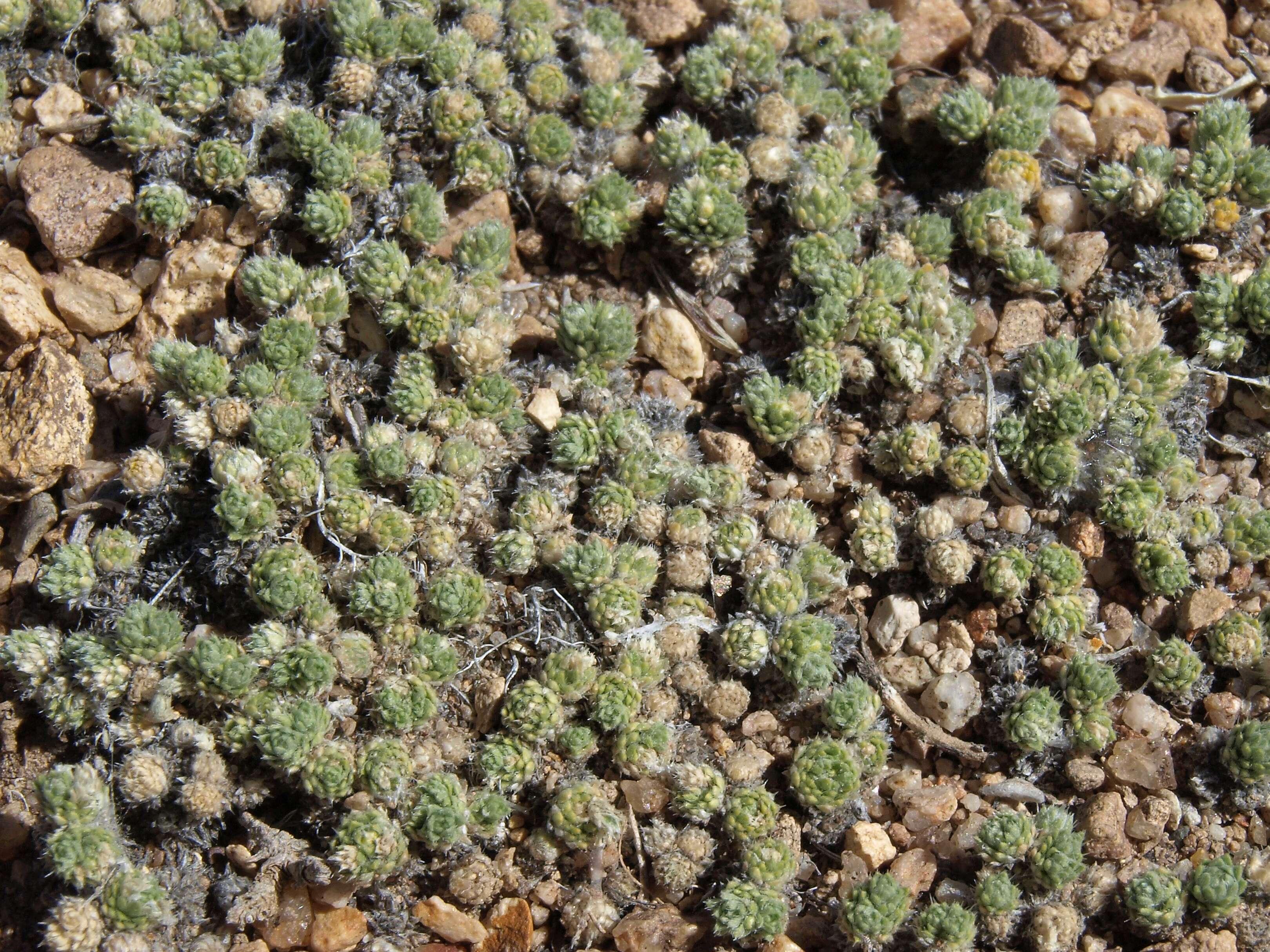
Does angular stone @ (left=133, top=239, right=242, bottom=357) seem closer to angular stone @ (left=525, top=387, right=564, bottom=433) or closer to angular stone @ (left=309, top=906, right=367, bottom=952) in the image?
angular stone @ (left=525, top=387, right=564, bottom=433)

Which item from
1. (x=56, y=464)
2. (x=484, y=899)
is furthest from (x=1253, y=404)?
(x=56, y=464)

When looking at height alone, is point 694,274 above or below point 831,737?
above

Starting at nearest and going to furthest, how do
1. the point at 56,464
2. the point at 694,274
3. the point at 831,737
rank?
the point at 831,737, the point at 56,464, the point at 694,274

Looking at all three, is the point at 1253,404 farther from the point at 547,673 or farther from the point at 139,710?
the point at 139,710

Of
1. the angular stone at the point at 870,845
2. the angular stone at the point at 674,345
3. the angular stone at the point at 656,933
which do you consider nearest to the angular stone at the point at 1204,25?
the angular stone at the point at 674,345

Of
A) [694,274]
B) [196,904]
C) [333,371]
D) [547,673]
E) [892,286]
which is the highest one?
[892,286]

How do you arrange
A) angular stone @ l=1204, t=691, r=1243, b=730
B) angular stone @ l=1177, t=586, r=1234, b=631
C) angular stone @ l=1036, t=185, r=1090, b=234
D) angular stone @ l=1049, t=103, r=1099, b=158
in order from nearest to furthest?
1. angular stone @ l=1204, t=691, r=1243, b=730
2. angular stone @ l=1177, t=586, r=1234, b=631
3. angular stone @ l=1036, t=185, r=1090, b=234
4. angular stone @ l=1049, t=103, r=1099, b=158

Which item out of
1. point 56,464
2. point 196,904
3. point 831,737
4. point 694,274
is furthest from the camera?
point 694,274

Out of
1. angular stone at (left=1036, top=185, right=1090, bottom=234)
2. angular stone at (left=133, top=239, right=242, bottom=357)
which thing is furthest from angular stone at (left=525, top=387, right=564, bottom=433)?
angular stone at (left=1036, top=185, right=1090, bottom=234)
